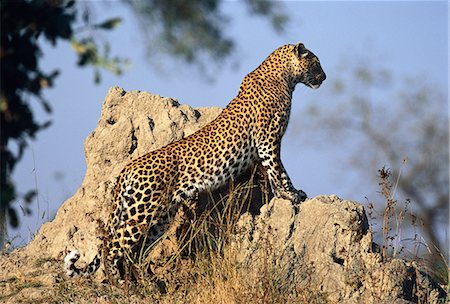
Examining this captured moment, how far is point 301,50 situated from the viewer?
11461 millimetres

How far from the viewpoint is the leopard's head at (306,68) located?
11.4 metres

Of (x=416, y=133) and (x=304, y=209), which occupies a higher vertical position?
(x=416, y=133)

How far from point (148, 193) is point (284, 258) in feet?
5.33

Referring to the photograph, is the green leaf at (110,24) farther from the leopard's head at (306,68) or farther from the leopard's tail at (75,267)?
the leopard's head at (306,68)

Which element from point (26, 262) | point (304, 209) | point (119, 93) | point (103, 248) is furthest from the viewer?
point (119, 93)

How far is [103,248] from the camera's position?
884 cm

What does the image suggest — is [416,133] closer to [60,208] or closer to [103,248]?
[60,208]

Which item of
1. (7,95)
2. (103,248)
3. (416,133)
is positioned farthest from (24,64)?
(416,133)

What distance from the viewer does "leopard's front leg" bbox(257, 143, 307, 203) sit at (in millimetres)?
10141

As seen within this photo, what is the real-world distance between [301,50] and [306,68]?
0.23m

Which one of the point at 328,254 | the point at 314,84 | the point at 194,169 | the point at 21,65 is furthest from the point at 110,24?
the point at 314,84

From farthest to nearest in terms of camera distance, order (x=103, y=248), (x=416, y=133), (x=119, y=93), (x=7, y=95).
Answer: (x=416, y=133), (x=119, y=93), (x=103, y=248), (x=7, y=95)

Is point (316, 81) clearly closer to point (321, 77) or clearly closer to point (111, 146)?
point (321, 77)

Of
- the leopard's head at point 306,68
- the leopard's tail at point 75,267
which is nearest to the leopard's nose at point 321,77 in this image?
the leopard's head at point 306,68
